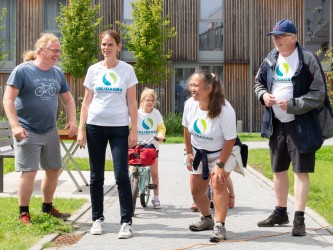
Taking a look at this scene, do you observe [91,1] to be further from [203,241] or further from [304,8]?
[203,241]

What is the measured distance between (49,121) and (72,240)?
1.50 m

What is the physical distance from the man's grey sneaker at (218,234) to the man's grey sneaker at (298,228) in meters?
0.73

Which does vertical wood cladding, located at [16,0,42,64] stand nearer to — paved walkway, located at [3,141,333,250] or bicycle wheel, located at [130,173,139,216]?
paved walkway, located at [3,141,333,250]

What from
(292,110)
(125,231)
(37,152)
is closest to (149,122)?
(37,152)

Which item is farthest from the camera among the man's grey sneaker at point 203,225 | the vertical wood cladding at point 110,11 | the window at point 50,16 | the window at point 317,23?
the window at point 50,16

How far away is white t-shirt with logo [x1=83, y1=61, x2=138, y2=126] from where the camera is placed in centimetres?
680

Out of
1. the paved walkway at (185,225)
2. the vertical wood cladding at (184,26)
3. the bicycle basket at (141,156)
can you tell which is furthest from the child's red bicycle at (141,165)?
the vertical wood cladding at (184,26)

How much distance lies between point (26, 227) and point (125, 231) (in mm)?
1088

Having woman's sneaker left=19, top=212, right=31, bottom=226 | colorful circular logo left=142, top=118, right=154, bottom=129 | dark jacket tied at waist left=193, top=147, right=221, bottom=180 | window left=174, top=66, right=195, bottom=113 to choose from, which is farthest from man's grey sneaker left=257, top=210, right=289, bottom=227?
window left=174, top=66, right=195, bottom=113

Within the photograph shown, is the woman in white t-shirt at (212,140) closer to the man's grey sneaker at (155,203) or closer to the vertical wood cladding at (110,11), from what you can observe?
the man's grey sneaker at (155,203)

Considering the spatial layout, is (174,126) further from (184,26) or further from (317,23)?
(317,23)

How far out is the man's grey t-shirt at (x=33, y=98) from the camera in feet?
23.7

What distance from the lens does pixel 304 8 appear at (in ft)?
106

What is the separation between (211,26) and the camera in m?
32.3
